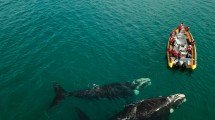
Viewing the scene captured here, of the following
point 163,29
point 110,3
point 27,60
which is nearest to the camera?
point 27,60

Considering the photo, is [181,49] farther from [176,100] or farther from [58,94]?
[58,94]

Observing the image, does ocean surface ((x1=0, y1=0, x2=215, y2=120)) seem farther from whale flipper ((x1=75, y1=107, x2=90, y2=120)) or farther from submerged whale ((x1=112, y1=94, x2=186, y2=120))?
submerged whale ((x1=112, y1=94, x2=186, y2=120))

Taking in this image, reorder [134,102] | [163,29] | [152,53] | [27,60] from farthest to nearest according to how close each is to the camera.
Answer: [163,29] → [152,53] → [27,60] → [134,102]

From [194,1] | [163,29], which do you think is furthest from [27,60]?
[194,1]

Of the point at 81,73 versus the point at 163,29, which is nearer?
the point at 81,73

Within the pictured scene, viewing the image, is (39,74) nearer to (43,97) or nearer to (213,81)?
(43,97)

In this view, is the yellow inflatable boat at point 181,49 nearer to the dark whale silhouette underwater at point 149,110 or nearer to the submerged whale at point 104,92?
the submerged whale at point 104,92

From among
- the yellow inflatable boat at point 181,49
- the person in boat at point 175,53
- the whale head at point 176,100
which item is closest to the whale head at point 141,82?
the whale head at point 176,100

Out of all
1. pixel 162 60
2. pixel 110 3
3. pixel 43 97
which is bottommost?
pixel 43 97
